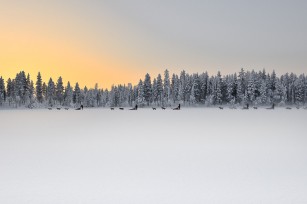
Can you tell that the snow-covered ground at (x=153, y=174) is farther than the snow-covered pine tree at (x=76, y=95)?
No

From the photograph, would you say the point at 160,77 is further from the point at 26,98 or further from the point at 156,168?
the point at 156,168

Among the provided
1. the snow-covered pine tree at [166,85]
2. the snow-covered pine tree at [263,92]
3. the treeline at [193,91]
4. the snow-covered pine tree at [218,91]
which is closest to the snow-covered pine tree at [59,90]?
the treeline at [193,91]

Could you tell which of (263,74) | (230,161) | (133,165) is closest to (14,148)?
(133,165)

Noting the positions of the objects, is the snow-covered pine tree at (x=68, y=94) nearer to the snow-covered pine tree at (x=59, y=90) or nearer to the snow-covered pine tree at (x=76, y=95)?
the snow-covered pine tree at (x=76, y=95)

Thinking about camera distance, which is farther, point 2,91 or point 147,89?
point 147,89

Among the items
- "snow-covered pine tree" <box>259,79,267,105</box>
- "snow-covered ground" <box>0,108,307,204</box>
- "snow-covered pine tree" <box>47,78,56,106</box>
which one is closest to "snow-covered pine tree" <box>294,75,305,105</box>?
"snow-covered pine tree" <box>259,79,267,105</box>

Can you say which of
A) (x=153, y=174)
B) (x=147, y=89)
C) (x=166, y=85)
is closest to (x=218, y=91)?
(x=147, y=89)

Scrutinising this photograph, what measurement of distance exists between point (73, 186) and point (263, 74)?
166 metres

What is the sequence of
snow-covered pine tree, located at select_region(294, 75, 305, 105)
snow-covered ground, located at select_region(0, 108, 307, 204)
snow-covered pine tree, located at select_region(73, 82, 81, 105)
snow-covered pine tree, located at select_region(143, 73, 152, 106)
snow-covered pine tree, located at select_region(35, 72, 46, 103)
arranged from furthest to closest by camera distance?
snow-covered pine tree, located at select_region(73, 82, 81, 105)
snow-covered pine tree, located at select_region(294, 75, 305, 105)
snow-covered pine tree, located at select_region(35, 72, 46, 103)
snow-covered pine tree, located at select_region(143, 73, 152, 106)
snow-covered ground, located at select_region(0, 108, 307, 204)

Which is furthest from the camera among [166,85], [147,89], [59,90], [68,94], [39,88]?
[68,94]

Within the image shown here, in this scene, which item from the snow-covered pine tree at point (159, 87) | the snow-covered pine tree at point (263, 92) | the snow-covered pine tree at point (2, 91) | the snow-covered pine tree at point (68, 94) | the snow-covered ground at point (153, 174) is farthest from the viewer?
the snow-covered pine tree at point (68, 94)

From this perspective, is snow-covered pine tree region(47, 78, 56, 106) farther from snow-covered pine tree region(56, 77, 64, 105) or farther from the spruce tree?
the spruce tree

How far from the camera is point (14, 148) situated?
16.4 metres

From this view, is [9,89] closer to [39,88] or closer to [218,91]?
[39,88]
